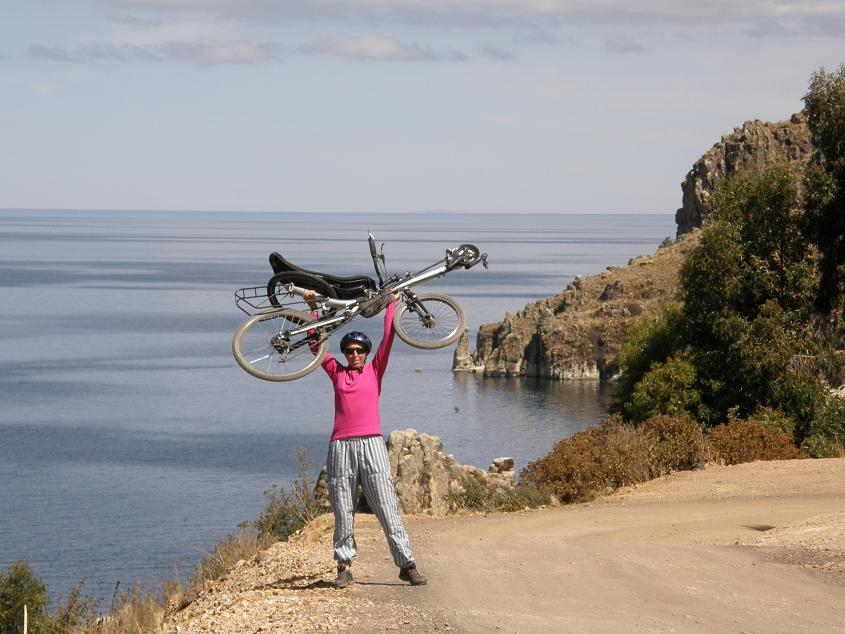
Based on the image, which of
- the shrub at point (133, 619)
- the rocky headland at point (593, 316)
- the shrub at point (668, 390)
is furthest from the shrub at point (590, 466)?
the rocky headland at point (593, 316)

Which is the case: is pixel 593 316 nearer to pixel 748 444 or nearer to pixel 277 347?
pixel 748 444

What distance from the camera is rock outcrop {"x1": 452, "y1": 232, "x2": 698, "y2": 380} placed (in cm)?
12862

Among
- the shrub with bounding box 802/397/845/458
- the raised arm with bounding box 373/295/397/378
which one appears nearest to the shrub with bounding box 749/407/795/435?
the shrub with bounding box 802/397/845/458

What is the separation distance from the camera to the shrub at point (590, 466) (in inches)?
840

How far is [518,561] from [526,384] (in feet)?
366

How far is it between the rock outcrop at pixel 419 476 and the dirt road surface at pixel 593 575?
2.14 feet

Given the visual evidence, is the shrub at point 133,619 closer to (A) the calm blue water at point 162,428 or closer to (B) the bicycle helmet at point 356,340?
(B) the bicycle helmet at point 356,340

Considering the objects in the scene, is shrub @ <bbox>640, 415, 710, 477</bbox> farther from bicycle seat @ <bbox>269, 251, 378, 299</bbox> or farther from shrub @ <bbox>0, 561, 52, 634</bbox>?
shrub @ <bbox>0, 561, 52, 634</bbox>

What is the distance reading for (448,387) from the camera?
117000mm

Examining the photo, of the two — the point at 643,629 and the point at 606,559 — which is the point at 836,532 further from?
the point at 643,629

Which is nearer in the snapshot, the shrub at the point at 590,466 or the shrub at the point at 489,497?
the shrub at the point at 489,497

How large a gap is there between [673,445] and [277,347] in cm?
1181

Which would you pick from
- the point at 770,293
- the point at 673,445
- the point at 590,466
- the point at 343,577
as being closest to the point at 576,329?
the point at 770,293

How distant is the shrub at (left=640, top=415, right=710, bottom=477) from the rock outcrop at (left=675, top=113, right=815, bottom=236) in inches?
4122
